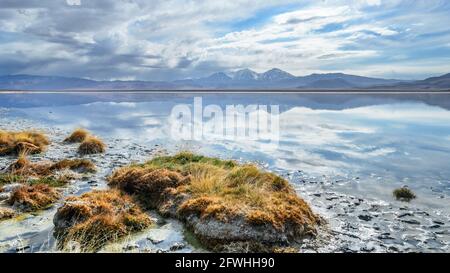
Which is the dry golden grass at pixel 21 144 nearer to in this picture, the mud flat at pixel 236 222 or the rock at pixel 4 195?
the rock at pixel 4 195

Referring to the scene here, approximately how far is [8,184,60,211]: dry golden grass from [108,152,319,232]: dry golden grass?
246cm

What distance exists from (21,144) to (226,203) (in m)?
17.1

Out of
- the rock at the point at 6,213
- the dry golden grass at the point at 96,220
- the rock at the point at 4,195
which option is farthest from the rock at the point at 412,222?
the rock at the point at 4,195

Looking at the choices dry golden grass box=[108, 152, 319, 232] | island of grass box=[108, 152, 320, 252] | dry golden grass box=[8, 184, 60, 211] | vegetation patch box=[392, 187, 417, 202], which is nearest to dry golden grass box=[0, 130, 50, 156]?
dry golden grass box=[8, 184, 60, 211]

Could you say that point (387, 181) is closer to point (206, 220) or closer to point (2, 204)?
point (206, 220)

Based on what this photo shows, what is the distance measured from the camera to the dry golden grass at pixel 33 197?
1343 cm

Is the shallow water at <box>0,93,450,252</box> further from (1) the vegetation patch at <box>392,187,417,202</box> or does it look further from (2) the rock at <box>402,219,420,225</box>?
(1) the vegetation patch at <box>392,187,417,202</box>

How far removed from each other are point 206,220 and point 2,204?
7.19 m

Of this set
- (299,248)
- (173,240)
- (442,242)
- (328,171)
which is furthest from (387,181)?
(173,240)

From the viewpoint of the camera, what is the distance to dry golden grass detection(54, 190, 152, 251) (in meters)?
10.6

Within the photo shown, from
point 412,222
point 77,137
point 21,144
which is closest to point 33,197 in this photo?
point 21,144

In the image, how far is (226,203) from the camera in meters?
12.0

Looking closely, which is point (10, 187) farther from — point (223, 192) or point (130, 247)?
point (223, 192)
